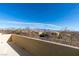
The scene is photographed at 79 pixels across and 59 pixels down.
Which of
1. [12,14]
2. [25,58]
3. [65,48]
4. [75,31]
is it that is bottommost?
[25,58]

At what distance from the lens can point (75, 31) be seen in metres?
6.45

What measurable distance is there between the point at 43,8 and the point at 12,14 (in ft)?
6.12

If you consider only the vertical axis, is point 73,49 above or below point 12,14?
below

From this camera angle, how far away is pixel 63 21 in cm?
706

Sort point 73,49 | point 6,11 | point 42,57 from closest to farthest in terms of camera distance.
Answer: point 73,49 → point 42,57 → point 6,11

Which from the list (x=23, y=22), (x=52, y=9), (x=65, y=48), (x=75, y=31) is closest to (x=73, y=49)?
(x=65, y=48)

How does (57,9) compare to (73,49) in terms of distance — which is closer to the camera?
(73,49)

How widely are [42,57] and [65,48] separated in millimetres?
1049

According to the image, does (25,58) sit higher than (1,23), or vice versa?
(1,23)

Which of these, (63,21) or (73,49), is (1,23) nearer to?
(63,21)

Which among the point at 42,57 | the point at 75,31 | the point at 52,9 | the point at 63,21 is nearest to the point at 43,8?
the point at 52,9

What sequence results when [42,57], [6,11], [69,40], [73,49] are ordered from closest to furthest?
[73,49]
[42,57]
[69,40]
[6,11]

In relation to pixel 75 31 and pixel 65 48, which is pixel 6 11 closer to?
pixel 75 31

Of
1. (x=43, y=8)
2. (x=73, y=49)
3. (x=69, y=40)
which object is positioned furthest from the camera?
(x=43, y=8)
